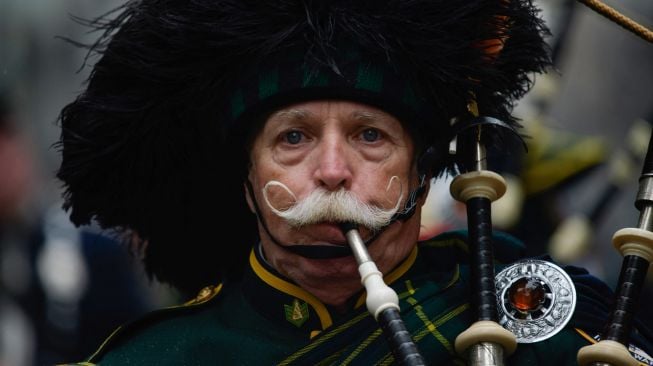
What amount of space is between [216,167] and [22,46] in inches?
274

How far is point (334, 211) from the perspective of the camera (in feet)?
14.7

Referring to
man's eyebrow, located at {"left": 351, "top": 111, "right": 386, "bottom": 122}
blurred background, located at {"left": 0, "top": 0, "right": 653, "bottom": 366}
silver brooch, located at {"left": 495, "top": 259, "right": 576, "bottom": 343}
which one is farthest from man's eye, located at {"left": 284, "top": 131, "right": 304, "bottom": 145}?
blurred background, located at {"left": 0, "top": 0, "right": 653, "bottom": 366}

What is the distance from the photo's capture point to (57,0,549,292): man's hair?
4.63 meters

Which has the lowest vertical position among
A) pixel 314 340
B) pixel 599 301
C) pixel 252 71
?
pixel 314 340

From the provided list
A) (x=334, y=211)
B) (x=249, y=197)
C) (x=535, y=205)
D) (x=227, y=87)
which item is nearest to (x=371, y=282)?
(x=334, y=211)

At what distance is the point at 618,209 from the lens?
29.0 feet

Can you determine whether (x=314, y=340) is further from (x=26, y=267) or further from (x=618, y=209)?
(x=618, y=209)

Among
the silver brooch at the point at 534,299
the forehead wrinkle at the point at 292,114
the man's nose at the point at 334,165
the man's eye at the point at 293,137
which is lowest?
the silver brooch at the point at 534,299

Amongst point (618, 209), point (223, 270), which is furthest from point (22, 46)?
point (223, 270)

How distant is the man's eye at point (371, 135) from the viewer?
464 cm

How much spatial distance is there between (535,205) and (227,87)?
3.96 m

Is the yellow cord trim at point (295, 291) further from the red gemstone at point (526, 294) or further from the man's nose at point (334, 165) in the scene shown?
the red gemstone at point (526, 294)

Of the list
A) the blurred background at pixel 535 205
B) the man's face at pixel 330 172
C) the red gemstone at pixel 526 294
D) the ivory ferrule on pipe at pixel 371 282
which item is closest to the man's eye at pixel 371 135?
the man's face at pixel 330 172

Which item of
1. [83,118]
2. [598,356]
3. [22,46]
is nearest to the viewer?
[598,356]
